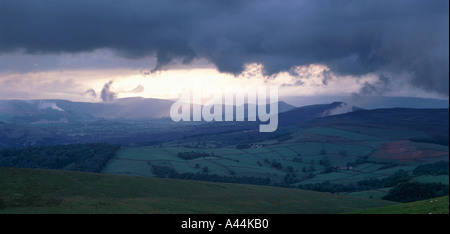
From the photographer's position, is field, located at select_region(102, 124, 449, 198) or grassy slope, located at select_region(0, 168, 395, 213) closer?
grassy slope, located at select_region(0, 168, 395, 213)

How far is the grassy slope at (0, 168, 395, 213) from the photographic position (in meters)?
52.9

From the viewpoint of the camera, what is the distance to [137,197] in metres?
63.1

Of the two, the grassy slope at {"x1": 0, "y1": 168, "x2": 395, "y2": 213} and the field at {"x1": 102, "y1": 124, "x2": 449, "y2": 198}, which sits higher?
the grassy slope at {"x1": 0, "y1": 168, "x2": 395, "y2": 213}

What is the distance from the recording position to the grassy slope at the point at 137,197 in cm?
5294

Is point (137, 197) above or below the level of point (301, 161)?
above

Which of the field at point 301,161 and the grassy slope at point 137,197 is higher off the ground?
the grassy slope at point 137,197

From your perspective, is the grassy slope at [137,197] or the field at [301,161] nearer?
the grassy slope at [137,197]

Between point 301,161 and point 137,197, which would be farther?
point 301,161
